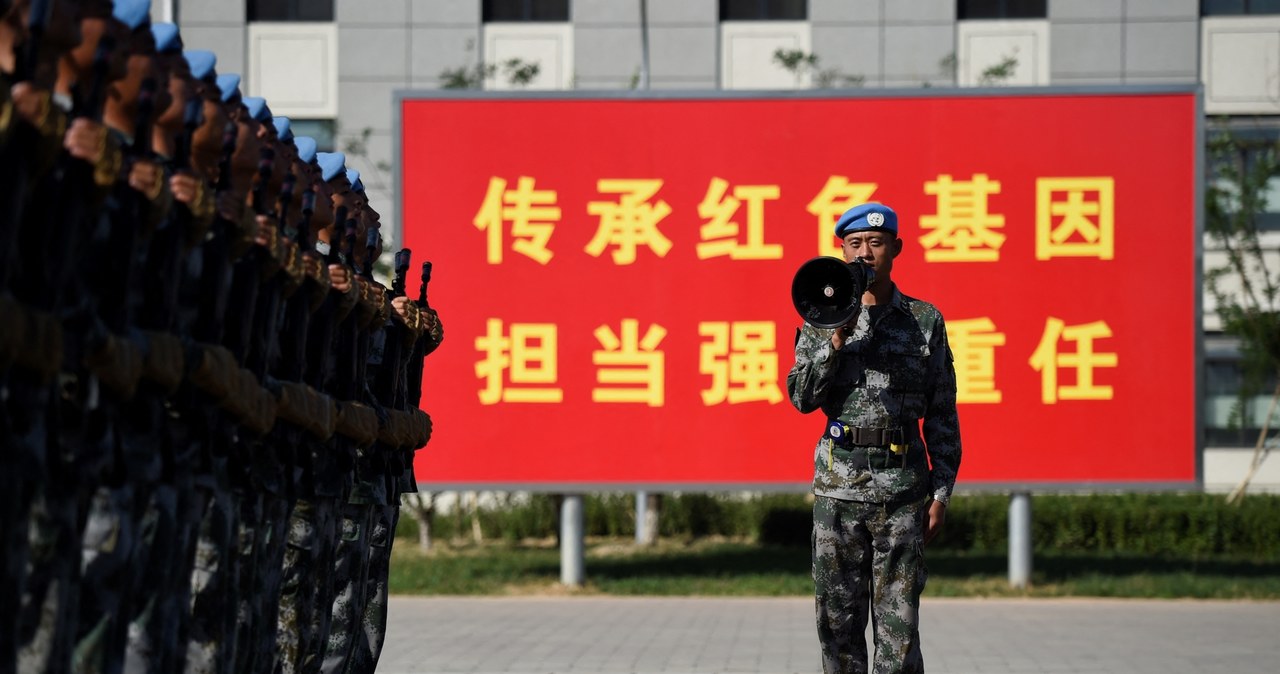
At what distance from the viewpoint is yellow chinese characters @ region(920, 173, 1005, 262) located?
1338 centimetres

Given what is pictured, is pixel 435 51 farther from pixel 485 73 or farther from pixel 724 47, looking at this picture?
pixel 724 47

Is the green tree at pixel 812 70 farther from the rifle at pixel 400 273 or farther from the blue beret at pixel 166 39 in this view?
the blue beret at pixel 166 39

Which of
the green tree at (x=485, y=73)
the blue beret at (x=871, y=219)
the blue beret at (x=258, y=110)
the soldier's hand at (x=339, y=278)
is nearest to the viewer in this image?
the blue beret at (x=258, y=110)

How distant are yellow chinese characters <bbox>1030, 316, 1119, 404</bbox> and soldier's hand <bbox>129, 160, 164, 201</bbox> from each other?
1044 cm

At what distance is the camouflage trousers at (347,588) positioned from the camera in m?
5.76

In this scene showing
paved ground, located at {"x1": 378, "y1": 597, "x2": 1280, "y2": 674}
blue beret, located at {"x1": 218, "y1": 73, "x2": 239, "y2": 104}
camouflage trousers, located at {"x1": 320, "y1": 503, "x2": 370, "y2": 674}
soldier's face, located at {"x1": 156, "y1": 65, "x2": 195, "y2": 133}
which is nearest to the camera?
soldier's face, located at {"x1": 156, "y1": 65, "x2": 195, "y2": 133}

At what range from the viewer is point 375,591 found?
6.31 m

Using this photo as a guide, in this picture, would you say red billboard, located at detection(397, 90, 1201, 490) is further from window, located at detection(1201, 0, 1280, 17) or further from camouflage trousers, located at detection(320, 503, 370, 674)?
window, located at detection(1201, 0, 1280, 17)

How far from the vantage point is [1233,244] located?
21219 mm

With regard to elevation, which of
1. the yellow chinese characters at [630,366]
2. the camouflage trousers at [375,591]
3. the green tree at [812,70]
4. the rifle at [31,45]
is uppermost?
the green tree at [812,70]

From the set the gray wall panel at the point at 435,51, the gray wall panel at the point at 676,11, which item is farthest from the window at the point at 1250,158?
the gray wall panel at the point at 435,51

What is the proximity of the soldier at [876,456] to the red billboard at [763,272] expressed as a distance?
7081mm

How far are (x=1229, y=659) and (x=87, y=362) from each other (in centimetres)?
752

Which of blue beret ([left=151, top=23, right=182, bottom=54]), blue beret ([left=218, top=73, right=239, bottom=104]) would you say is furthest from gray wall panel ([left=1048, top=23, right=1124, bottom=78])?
blue beret ([left=151, top=23, right=182, bottom=54])
